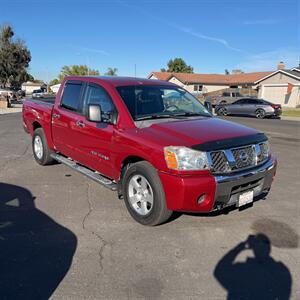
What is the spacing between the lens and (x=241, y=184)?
3900 mm

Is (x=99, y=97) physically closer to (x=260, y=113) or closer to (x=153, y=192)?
(x=153, y=192)

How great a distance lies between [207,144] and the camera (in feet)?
12.2

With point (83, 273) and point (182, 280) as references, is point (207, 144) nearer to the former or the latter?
point (182, 280)

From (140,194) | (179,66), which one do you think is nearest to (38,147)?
(140,194)

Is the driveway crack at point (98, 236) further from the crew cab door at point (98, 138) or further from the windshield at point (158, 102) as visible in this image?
the windshield at point (158, 102)

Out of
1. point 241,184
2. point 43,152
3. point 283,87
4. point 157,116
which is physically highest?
point 157,116

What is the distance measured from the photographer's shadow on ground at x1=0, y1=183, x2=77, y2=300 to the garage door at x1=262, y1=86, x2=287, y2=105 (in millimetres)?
35970

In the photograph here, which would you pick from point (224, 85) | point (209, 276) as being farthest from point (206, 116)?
point (224, 85)

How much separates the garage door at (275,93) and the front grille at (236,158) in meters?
34.9

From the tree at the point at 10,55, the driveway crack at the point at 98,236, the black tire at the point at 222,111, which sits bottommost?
the black tire at the point at 222,111

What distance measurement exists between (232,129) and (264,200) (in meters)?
1.59

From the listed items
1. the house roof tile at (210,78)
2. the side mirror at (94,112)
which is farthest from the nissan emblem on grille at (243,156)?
the house roof tile at (210,78)

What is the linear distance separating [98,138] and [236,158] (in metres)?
2.03

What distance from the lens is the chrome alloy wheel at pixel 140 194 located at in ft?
13.4
